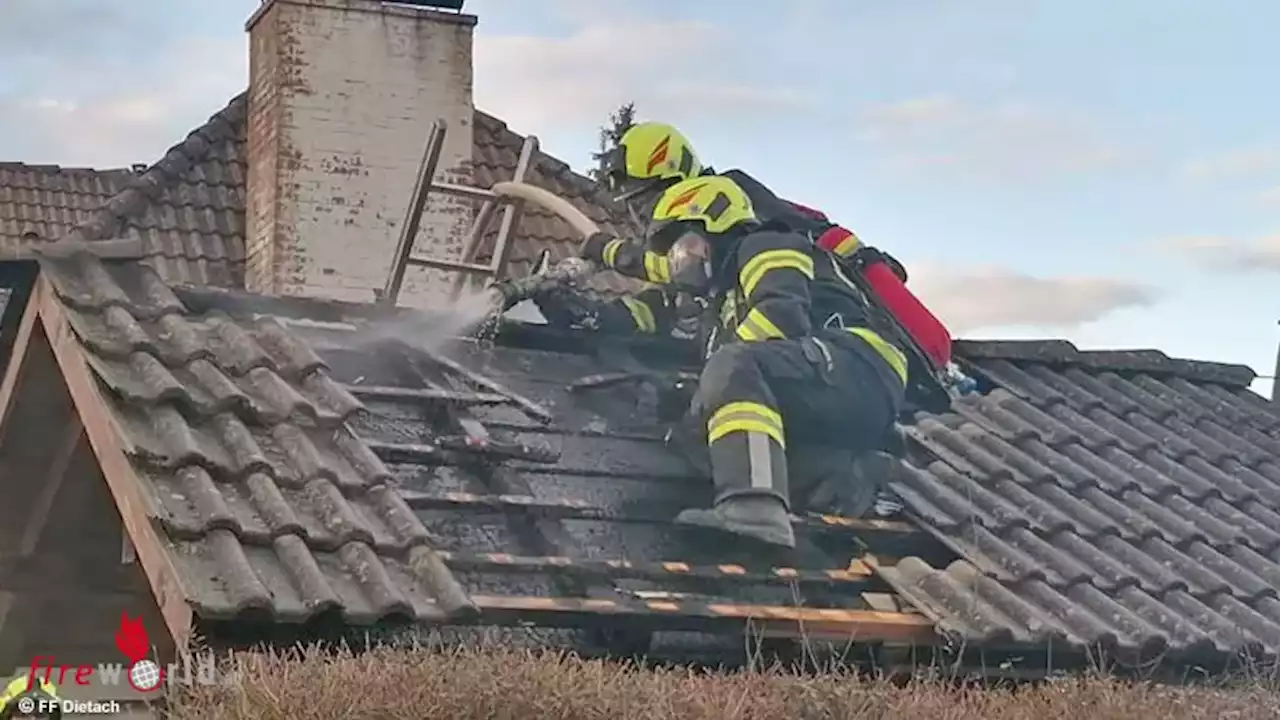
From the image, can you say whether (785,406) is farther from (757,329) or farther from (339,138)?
→ (339,138)

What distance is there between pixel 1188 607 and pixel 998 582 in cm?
88

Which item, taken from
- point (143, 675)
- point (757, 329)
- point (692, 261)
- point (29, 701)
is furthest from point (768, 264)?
point (29, 701)

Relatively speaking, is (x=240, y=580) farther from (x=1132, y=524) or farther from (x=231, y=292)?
(x=1132, y=524)

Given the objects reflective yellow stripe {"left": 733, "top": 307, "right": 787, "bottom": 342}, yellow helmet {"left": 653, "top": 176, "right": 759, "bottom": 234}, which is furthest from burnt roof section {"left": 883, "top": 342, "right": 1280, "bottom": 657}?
yellow helmet {"left": 653, "top": 176, "right": 759, "bottom": 234}

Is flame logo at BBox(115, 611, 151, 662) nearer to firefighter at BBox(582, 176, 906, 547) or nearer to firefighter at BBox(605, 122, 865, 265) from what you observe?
firefighter at BBox(582, 176, 906, 547)

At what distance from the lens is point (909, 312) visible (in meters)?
8.27

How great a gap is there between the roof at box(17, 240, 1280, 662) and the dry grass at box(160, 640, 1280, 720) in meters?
0.66

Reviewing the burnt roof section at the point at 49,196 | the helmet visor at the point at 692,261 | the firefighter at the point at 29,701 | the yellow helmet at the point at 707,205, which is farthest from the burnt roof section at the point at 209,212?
the firefighter at the point at 29,701

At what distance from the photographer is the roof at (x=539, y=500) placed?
19.3ft

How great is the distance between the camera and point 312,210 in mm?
13281

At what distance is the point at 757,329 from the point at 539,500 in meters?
1.26

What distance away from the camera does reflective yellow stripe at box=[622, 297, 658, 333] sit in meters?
8.92

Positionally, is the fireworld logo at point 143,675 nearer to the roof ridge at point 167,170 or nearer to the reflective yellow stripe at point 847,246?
the reflective yellow stripe at point 847,246

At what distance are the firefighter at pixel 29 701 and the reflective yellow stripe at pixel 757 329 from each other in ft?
10.4
